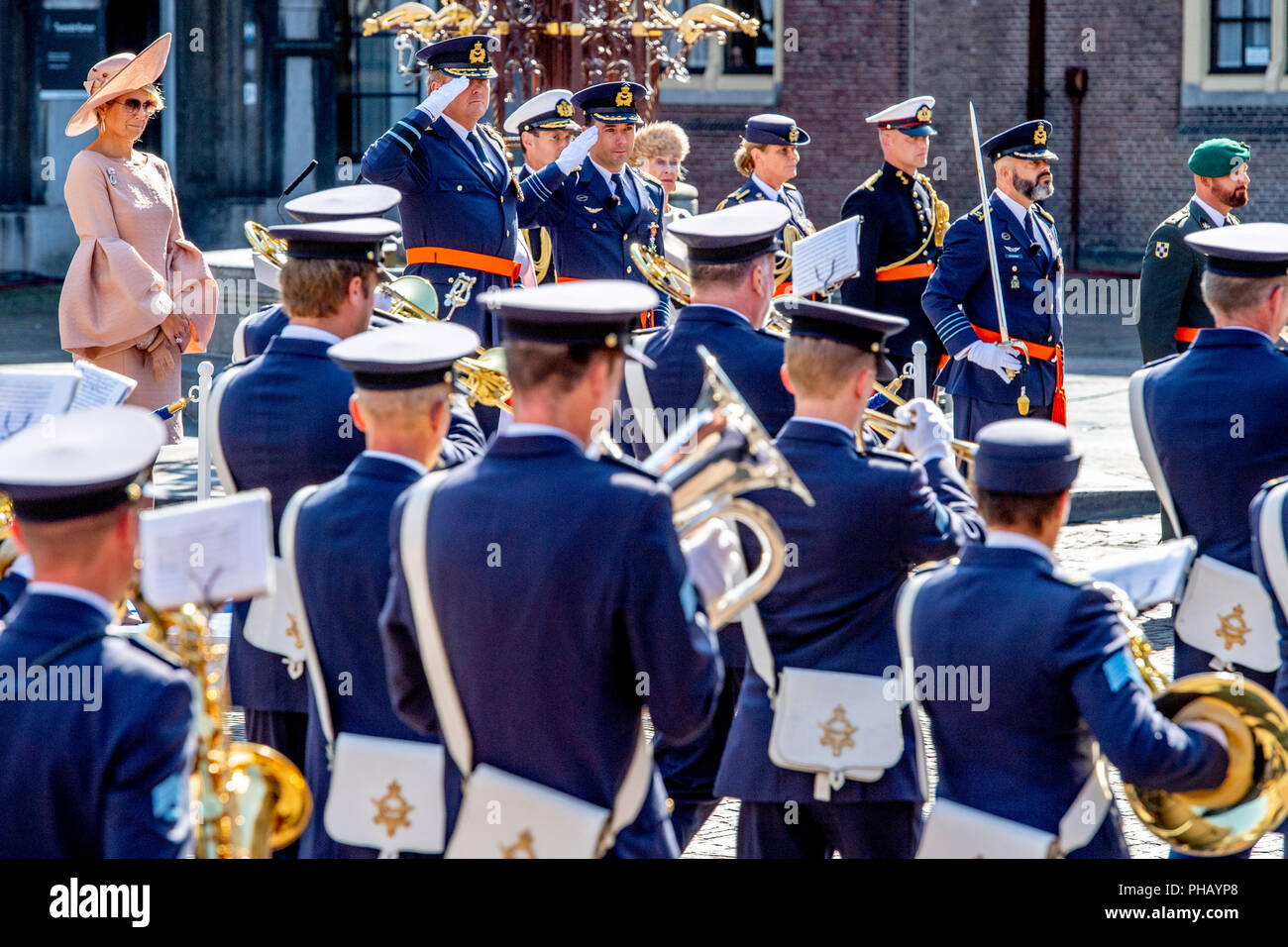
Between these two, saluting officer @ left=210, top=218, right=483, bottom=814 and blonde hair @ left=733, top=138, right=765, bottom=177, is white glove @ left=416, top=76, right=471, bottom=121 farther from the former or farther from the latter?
saluting officer @ left=210, top=218, right=483, bottom=814

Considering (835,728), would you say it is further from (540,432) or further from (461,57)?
(461,57)

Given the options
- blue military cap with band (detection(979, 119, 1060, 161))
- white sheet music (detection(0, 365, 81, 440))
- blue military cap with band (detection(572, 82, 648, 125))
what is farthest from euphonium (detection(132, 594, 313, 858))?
blue military cap with band (detection(572, 82, 648, 125))

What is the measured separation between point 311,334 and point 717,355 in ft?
3.55

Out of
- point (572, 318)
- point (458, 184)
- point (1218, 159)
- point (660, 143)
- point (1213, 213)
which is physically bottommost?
point (572, 318)

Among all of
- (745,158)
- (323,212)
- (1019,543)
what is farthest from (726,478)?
(745,158)

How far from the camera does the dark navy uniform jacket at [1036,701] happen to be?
3232 mm

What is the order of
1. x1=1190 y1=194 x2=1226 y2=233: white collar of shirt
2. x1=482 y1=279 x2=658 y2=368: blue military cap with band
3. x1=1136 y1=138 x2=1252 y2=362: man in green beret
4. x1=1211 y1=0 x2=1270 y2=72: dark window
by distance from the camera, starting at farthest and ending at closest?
x1=1211 y1=0 x2=1270 y2=72: dark window, x1=1190 y1=194 x2=1226 y2=233: white collar of shirt, x1=1136 y1=138 x2=1252 y2=362: man in green beret, x1=482 y1=279 x2=658 y2=368: blue military cap with band

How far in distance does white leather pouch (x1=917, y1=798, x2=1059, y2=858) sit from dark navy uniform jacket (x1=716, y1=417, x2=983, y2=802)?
23.9 inches

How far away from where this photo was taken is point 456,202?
812 cm

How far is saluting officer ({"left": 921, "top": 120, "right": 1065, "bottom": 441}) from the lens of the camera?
305 inches

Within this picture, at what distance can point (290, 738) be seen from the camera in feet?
15.0

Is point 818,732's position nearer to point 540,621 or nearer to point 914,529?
point 914,529
